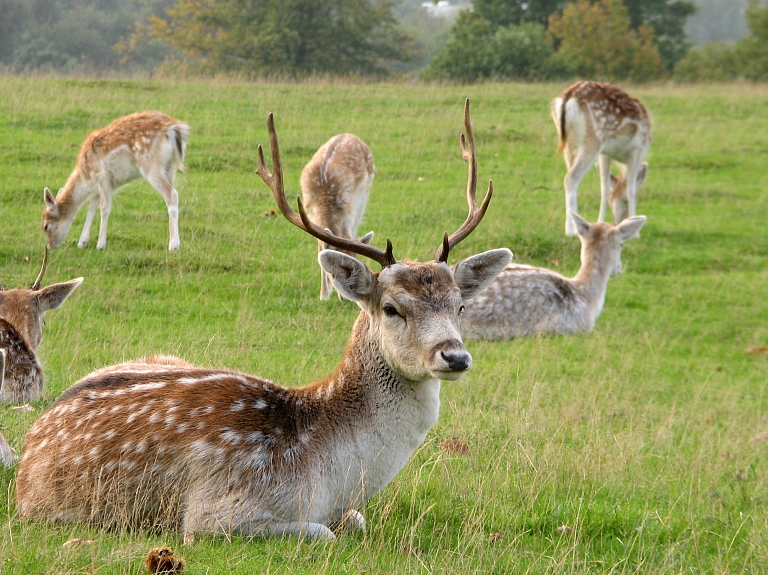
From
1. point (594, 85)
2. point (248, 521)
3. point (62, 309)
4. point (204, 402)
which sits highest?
point (594, 85)

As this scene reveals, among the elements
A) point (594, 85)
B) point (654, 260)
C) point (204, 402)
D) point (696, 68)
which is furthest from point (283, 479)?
point (696, 68)

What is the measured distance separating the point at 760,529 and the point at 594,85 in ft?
34.3

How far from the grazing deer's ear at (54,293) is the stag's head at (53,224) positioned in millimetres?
4320

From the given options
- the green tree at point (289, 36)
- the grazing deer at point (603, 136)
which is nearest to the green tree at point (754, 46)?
the green tree at point (289, 36)

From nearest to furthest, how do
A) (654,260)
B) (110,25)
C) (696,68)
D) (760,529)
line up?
(760,529), (654,260), (696,68), (110,25)

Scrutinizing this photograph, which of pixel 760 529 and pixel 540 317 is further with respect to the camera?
pixel 540 317

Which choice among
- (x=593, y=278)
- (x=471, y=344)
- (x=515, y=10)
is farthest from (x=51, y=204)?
(x=515, y=10)

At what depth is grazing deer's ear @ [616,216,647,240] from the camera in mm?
10625

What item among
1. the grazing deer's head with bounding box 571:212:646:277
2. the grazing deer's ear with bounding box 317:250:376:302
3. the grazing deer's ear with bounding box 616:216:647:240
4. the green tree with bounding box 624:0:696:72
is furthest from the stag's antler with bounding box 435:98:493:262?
the green tree with bounding box 624:0:696:72

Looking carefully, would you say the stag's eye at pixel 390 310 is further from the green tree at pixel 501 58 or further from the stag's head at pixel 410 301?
the green tree at pixel 501 58

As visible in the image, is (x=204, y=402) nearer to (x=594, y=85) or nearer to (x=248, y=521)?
(x=248, y=521)

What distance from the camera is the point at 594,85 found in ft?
46.4

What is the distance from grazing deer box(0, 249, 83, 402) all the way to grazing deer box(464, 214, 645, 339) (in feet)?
13.1

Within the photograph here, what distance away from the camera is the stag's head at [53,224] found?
11.4 meters
